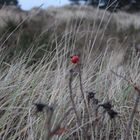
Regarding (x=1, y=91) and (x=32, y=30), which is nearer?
(x=1, y=91)

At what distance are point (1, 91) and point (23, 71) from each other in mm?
309

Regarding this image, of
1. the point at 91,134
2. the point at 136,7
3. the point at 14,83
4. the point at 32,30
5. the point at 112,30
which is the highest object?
the point at 91,134

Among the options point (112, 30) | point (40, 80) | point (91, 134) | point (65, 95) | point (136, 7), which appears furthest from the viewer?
point (136, 7)

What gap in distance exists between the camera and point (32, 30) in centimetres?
636

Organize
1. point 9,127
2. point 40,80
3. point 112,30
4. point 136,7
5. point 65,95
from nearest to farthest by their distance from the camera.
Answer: point 9,127
point 65,95
point 40,80
point 112,30
point 136,7

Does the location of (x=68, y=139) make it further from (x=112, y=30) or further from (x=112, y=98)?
(x=112, y=30)

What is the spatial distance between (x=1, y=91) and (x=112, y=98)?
59 cm

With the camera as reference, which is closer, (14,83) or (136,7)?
(14,83)

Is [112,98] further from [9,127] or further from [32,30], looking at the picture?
[32,30]

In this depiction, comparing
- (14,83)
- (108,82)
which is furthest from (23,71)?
(108,82)

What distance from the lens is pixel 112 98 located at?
231 centimetres

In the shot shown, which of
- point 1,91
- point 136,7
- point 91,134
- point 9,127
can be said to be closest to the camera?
point 91,134

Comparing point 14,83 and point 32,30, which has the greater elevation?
point 14,83

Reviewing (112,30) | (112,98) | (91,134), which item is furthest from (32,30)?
(91,134)
